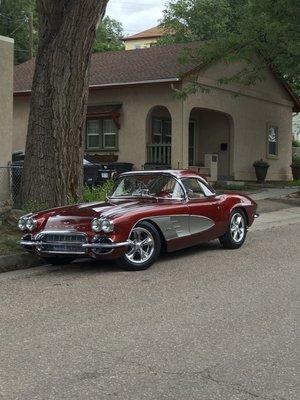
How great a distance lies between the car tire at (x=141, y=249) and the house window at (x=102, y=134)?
14.3m

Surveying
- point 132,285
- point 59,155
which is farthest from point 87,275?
point 59,155

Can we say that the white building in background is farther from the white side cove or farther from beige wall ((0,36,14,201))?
the white side cove

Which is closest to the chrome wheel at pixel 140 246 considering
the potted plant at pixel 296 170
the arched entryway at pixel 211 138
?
the arched entryway at pixel 211 138

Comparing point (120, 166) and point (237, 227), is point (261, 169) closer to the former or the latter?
point (120, 166)

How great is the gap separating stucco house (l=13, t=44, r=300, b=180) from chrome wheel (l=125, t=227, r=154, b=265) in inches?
486

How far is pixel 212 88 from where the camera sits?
892 inches

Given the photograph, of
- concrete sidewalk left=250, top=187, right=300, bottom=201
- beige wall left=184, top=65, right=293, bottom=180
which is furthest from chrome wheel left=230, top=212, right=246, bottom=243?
beige wall left=184, top=65, right=293, bottom=180

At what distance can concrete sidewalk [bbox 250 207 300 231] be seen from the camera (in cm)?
1410

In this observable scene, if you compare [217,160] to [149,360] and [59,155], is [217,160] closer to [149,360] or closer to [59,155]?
[59,155]

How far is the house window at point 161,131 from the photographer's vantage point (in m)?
23.1

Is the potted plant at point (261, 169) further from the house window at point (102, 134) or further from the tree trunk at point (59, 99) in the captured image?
the tree trunk at point (59, 99)

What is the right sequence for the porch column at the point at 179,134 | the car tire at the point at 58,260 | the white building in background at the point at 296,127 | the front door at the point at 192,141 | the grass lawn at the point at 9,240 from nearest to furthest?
the car tire at the point at 58,260 < the grass lawn at the point at 9,240 < the porch column at the point at 179,134 < the front door at the point at 192,141 < the white building in background at the point at 296,127

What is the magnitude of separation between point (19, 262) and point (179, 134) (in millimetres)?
12614

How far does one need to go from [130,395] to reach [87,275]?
4.25 m
